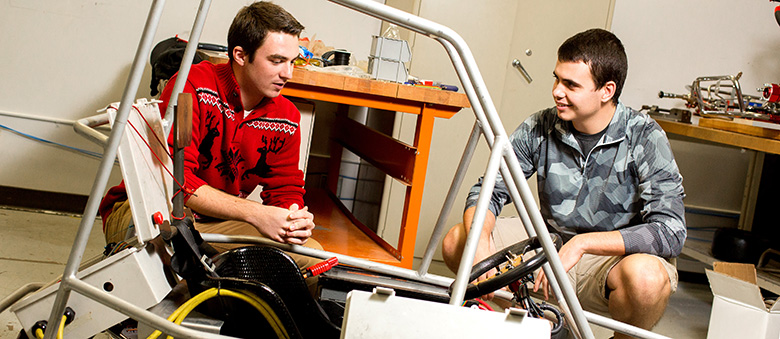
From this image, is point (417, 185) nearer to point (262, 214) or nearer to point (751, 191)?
point (262, 214)

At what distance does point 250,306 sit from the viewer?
1.39 m

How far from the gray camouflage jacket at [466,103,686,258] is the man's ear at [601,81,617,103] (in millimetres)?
72

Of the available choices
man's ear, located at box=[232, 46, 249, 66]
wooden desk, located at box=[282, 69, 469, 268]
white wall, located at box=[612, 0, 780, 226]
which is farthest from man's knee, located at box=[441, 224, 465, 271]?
white wall, located at box=[612, 0, 780, 226]

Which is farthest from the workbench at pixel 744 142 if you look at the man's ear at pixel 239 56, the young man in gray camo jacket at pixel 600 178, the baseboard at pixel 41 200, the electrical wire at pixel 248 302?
the baseboard at pixel 41 200

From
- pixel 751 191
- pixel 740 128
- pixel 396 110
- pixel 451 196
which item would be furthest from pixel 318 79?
pixel 751 191

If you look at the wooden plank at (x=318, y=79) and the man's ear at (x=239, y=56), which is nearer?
the man's ear at (x=239, y=56)

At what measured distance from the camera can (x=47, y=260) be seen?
8.45ft

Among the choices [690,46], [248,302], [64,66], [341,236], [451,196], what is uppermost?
[690,46]

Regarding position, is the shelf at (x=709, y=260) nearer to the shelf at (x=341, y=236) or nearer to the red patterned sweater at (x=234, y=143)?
the shelf at (x=341, y=236)

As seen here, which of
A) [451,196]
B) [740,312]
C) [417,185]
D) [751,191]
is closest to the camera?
[451,196]

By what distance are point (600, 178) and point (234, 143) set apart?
118 cm

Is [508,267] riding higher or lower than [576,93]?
lower

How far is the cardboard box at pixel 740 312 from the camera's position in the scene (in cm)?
193

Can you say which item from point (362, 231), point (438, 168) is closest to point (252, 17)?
point (362, 231)
